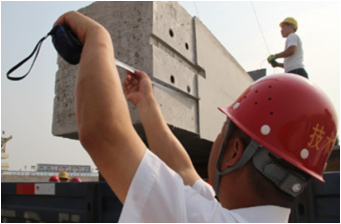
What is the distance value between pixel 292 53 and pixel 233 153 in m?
3.36

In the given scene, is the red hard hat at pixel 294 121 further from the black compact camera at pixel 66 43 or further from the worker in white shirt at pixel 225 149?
the black compact camera at pixel 66 43

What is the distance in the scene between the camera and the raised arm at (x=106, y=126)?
2.63ft

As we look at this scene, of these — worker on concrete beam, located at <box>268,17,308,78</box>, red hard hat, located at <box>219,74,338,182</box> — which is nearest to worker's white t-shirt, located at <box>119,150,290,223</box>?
red hard hat, located at <box>219,74,338,182</box>

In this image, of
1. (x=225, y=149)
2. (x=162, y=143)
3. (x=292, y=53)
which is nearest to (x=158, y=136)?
(x=162, y=143)

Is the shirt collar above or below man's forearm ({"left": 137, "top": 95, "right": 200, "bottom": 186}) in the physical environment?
below

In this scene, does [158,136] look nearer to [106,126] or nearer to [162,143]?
[162,143]

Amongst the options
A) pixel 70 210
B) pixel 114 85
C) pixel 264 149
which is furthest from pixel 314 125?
pixel 70 210

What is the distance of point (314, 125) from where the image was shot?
111 centimetres

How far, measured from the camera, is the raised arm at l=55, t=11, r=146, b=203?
31.5 inches

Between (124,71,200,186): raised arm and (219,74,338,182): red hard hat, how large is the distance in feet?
1.47

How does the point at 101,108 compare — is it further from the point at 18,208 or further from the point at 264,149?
the point at 18,208

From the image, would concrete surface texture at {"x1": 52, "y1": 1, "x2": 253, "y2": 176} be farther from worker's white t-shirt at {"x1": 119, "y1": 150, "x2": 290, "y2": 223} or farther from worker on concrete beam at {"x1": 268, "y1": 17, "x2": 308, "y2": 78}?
worker's white t-shirt at {"x1": 119, "y1": 150, "x2": 290, "y2": 223}

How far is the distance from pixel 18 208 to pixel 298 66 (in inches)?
149

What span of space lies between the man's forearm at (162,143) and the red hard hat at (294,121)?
45 cm
